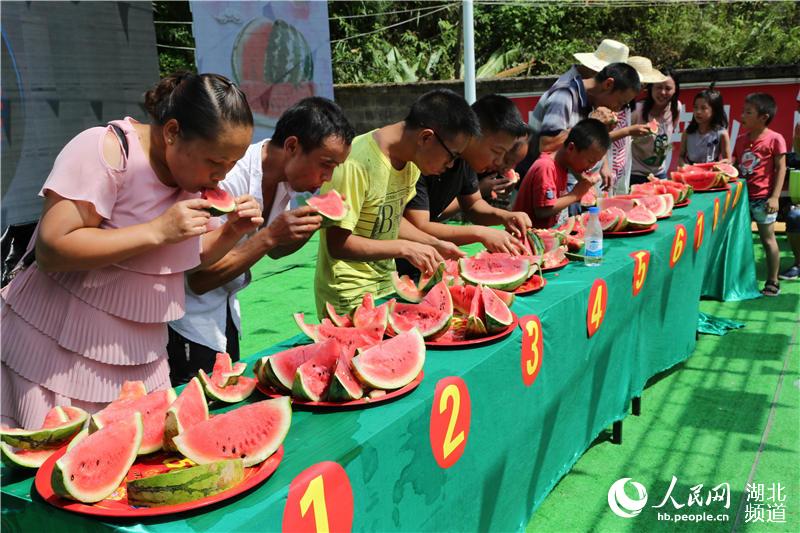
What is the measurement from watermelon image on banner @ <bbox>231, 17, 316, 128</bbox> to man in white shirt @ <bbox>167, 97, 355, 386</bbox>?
17.2 ft

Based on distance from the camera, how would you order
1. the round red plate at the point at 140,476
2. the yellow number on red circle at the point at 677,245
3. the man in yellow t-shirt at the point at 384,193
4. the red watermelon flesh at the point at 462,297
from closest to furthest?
the round red plate at the point at 140,476, the red watermelon flesh at the point at 462,297, the man in yellow t-shirt at the point at 384,193, the yellow number on red circle at the point at 677,245

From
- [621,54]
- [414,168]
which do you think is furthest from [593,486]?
[621,54]

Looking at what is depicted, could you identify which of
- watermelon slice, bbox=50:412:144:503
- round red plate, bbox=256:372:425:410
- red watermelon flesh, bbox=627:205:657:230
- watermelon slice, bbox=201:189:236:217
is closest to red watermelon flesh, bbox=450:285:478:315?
round red plate, bbox=256:372:425:410

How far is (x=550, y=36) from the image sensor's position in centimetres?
1714

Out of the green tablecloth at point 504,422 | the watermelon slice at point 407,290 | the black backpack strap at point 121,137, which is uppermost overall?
the black backpack strap at point 121,137

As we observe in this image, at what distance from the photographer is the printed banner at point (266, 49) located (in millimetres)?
7298

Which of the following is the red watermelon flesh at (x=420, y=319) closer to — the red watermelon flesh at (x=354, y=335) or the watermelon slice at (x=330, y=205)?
the red watermelon flesh at (x=354, y=335)

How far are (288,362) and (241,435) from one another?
0.43 m

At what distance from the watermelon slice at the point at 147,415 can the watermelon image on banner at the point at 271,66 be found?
20.8ft

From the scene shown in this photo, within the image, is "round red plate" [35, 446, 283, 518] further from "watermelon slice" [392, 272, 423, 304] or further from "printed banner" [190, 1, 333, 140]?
"printed banner" [190, 1, 333, 140]

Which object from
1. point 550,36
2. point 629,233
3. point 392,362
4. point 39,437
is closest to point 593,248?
point 629,233

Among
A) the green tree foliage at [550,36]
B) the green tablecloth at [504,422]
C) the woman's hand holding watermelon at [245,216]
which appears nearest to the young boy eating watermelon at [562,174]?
the green tablecloth at [504,422]

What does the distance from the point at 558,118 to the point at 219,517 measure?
13.8 feet

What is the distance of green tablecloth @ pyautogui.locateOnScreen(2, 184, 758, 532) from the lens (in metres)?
1.46
